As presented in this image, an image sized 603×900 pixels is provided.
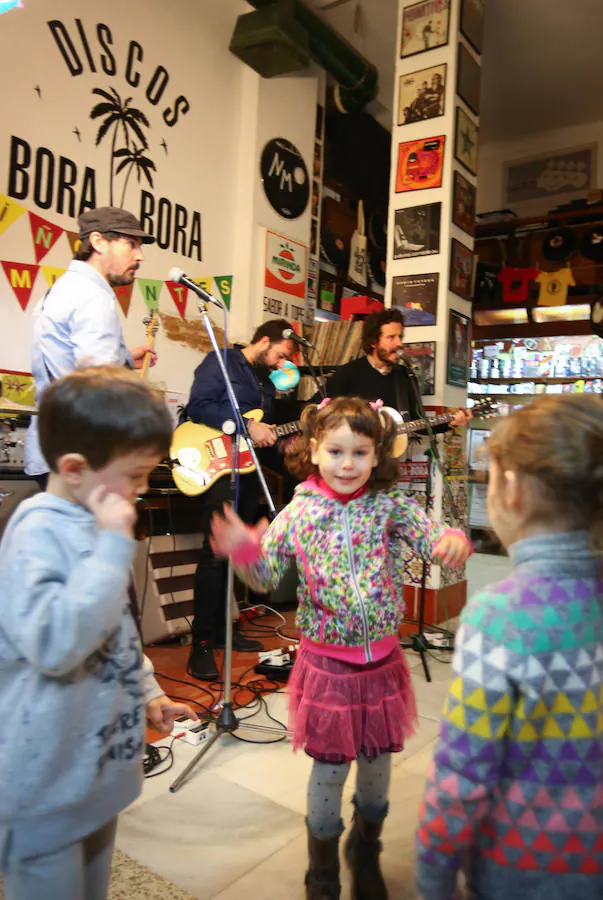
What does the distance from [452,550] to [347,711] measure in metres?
0.40

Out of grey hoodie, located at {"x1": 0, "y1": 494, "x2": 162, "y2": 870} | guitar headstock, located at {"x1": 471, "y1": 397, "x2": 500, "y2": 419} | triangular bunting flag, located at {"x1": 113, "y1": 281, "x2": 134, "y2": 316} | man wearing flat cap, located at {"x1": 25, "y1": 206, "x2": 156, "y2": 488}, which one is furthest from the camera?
triangular bunting flag, located at {"x1": 113, "y1": 281, "x2": 134, "y2": 316}

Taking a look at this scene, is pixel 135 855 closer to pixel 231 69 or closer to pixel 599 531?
pixel 599 531

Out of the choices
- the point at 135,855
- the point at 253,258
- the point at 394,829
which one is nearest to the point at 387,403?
the point at 253,258

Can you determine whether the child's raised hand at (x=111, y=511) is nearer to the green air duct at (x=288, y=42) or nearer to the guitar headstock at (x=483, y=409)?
the guitar headstock at (x=483, y=409)

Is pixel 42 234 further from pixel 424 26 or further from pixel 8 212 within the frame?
pixel 424 26

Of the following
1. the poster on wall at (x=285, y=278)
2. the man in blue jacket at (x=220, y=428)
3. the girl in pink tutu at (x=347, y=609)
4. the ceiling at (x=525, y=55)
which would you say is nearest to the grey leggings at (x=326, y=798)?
the girl in pink tutu at (x=347, y=609)

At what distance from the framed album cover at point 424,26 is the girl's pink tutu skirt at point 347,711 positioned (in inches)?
161

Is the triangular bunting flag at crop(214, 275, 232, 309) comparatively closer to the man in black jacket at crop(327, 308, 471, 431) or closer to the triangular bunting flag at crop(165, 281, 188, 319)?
the triangular bunting flag at crop(165, 281, 188, 319)

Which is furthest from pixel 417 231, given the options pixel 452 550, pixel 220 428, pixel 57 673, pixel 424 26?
pixel 57 673

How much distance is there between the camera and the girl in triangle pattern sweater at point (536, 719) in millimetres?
800

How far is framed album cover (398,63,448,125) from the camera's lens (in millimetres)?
4070

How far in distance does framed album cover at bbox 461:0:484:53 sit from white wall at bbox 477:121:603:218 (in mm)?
2683

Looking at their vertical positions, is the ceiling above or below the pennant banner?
above

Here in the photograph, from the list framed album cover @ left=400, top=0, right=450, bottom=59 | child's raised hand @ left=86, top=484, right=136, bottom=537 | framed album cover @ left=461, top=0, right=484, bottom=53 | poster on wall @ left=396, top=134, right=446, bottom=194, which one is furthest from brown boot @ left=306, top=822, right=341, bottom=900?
framed album cover @ left=461, top=0, right=484, bottom=53
